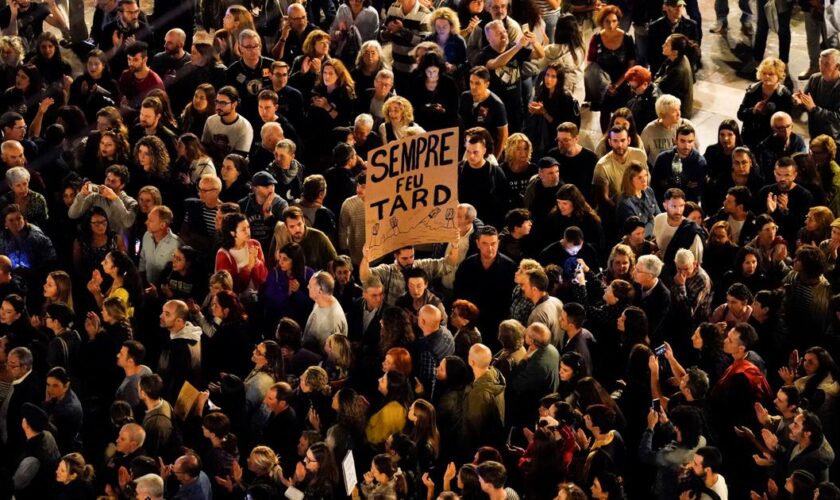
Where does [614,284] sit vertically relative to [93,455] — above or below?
above

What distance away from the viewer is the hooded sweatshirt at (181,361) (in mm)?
12797

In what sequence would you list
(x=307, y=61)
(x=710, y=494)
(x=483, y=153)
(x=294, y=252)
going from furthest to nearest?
(x=307, y=61)
(x=483, y=153)
(x=294, y=252)
(x=710, y=494)

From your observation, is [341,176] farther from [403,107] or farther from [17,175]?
[17,175]

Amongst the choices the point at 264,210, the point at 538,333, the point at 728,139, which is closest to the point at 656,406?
the point at 538,333

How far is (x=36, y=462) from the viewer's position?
1197 cm

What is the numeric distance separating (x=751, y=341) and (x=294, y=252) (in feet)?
11.8

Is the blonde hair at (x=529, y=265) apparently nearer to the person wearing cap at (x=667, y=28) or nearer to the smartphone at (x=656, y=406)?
the smartphone at (x=656, y=406)

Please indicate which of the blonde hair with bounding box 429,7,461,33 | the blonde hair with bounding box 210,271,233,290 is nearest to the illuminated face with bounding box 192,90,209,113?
the blonde hair with bounding box 429,7,461,33

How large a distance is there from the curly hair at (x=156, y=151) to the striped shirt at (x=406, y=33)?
324 cm

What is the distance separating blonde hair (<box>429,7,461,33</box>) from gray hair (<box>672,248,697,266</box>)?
4.69 meters

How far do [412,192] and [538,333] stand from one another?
1.74m

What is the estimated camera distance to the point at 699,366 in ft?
42.1

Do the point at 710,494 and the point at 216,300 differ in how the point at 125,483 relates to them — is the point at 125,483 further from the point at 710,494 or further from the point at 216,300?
the point at 710,494

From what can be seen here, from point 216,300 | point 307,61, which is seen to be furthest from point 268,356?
point 307,61
